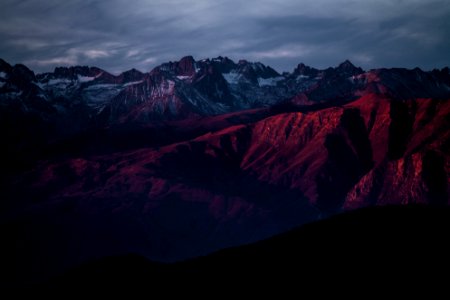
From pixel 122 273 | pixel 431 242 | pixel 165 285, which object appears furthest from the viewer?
pixel 122 273

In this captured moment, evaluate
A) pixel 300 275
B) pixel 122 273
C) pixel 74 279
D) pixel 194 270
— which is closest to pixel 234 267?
pixel 194 270

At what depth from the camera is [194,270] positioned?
91312 mm

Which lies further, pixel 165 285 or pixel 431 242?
pixel 165 285

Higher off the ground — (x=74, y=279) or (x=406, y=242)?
(x=406, y=242)

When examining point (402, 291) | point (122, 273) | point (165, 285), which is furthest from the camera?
point (122, 273)

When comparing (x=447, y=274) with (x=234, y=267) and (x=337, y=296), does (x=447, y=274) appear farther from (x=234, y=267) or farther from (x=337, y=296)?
(x=234, y=267)

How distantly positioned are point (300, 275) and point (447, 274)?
18.7m

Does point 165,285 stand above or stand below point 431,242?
below

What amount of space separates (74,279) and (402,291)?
5388 cm

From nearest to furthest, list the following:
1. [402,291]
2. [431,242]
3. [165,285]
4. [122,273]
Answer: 1. [402,291]
2. [431,242]
3. [165,285]
4. [122,273]

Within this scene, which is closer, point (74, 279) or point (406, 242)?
point (406, 242)

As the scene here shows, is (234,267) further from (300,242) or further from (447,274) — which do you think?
(447,274)

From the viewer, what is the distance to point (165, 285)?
88312 millimetres

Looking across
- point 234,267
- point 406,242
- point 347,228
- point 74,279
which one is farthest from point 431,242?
point 74,279
